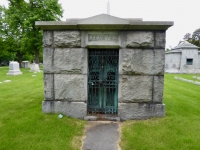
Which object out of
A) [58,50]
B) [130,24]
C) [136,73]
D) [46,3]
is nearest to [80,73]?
[58,50]

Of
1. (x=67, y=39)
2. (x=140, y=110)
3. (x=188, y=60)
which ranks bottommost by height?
(x=140, y=110)

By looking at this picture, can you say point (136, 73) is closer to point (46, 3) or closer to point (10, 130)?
point (10, 130)

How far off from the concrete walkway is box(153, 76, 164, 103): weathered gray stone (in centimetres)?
128

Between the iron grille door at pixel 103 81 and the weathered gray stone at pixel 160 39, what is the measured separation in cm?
106

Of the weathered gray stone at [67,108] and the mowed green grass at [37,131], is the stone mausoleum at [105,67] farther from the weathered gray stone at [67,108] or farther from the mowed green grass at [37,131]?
the mowed green grass at [37,131]

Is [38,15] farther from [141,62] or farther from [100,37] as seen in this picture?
[141,62]

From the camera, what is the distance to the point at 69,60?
408cm

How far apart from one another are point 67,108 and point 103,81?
1.25m

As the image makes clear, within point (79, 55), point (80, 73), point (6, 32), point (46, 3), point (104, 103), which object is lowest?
point (104, 103)

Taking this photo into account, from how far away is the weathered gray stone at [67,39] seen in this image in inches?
157

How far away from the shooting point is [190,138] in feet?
10.2

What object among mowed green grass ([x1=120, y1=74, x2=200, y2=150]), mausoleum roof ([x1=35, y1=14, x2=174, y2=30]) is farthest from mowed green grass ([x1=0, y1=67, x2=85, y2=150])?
mausoleum roof ([x1=35, y1=14, x2=174, y2=30])

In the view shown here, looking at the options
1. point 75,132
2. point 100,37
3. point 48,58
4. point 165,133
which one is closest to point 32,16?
point 48,58

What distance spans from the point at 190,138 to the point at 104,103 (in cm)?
219
